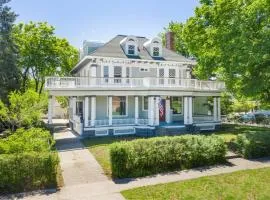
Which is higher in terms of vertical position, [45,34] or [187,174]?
[45,34]

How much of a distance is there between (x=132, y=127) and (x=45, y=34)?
2144 centimetres

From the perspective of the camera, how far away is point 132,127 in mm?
26234

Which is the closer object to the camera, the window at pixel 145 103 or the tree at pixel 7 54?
the tree at pixel 7 54

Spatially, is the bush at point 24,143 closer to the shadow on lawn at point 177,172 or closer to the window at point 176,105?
the shadow on lawn at point 177,172

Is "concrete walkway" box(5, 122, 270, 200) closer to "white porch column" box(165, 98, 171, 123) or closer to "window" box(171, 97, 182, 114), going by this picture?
"white porch column" box(165, 98, 171, 123)

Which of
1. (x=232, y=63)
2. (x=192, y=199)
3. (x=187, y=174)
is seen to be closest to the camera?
(x=192, y=199)

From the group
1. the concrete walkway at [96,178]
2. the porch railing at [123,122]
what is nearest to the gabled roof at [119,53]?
the porch railing at [123,122]

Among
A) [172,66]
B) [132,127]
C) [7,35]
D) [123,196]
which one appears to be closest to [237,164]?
[123,196]

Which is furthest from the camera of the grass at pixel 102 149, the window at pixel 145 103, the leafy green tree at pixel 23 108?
the window at pixel 145 103

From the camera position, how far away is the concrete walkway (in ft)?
34.8

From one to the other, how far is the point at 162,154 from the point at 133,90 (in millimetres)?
13080

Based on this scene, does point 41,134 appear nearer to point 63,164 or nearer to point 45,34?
point 63,164

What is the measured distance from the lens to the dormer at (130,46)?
28.4 m

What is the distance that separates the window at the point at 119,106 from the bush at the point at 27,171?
1610 centimetres
